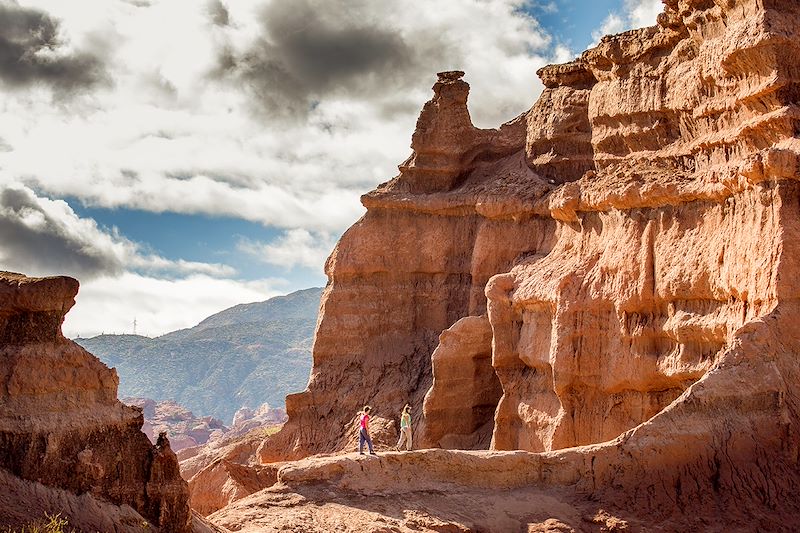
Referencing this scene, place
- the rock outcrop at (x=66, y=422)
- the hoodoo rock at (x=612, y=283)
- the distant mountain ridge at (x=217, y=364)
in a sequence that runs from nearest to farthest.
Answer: the rock outcrop at (x=66, y=422) < the hoodoo rock at (x=612, y=283) < the distant mountain ridge at (x=217, y=364)

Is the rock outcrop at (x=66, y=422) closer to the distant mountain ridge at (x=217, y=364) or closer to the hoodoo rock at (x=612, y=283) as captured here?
the hoodoo rock at (x=612, y=283)

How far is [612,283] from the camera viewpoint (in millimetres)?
25078

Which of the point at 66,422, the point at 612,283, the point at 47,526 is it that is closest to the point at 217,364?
the point at 612,283

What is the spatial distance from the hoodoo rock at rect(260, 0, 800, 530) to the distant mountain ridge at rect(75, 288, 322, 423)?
10390 centimetres

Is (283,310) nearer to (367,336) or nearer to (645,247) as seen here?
(367,336)

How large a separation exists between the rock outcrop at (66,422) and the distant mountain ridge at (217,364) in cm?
12175

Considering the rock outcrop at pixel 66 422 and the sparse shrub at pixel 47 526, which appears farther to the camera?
the rock outcrop at pixel 66 422

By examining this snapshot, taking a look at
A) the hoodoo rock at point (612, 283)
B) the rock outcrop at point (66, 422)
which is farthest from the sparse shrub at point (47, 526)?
the hoodoo rock at point (612, 283)

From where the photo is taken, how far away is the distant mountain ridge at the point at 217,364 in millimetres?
146375

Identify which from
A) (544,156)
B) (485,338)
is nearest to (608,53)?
(544,156)

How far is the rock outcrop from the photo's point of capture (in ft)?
50.8

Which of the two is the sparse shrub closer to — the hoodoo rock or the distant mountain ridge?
the hoodoo rock

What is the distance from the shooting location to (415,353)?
35.3 m

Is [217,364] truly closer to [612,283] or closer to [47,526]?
[612,283]
